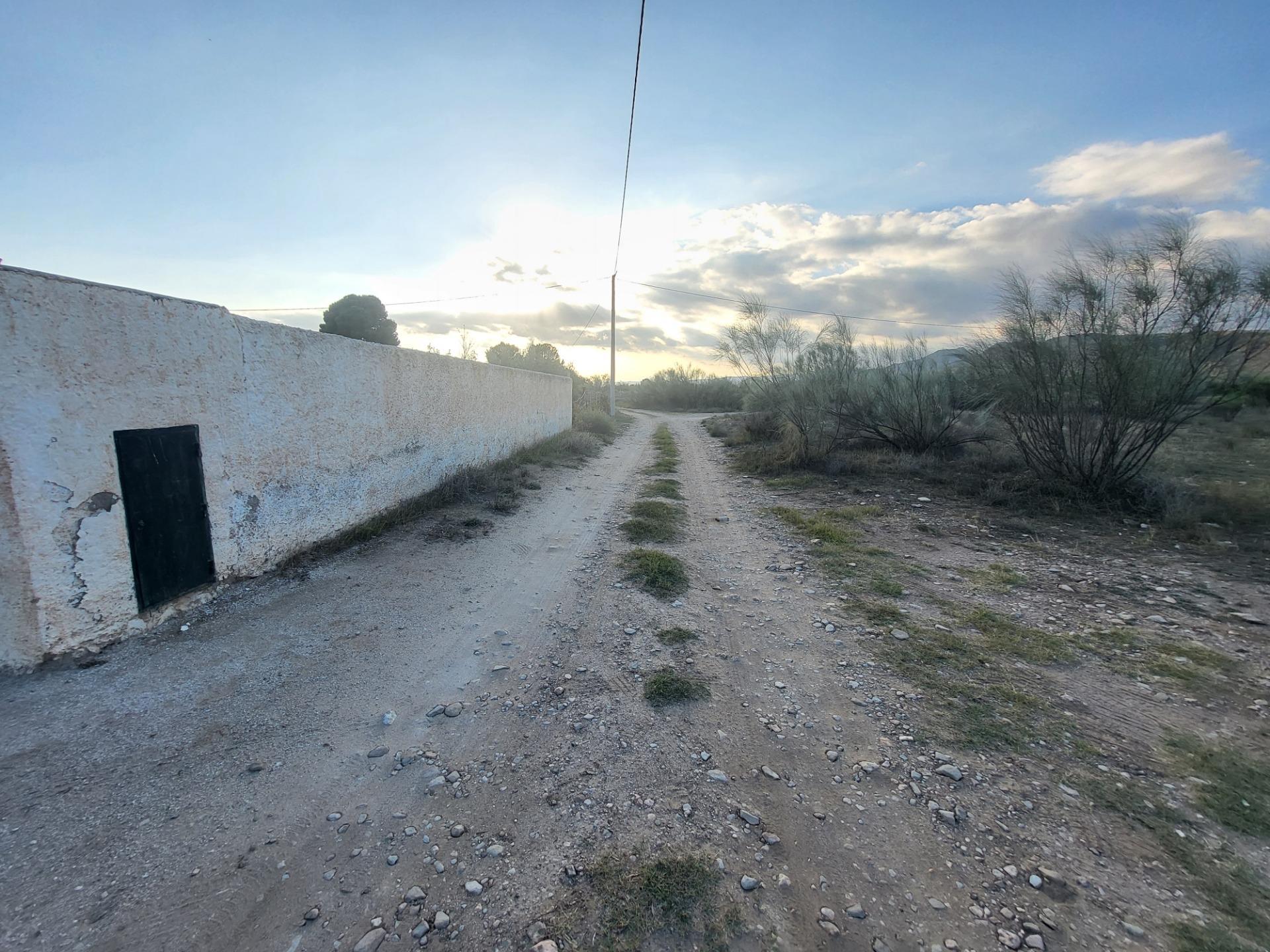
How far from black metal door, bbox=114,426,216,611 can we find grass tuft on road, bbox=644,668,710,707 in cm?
369

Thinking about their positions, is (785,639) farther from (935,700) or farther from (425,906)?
(425,906)

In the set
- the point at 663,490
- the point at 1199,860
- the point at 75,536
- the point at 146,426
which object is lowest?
the point at 1199,860

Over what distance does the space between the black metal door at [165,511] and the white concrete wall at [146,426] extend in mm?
68

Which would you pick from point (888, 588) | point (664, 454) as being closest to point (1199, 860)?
point (888, 588)

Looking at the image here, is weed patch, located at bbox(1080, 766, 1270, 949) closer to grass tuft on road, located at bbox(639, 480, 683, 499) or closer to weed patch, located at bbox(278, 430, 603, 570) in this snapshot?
weed patch, located at bbox(278, 430, 603, 570)

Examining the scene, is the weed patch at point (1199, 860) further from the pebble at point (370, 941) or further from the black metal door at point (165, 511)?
the black metal door at point (165, 511)

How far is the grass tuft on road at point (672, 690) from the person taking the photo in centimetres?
319

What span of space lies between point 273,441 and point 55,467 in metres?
1.66

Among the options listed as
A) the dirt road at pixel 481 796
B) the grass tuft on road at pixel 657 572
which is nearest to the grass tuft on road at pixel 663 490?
the grass tuft on road at pixel 657 572

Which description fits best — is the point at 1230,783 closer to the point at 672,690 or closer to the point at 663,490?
the point at 672,690

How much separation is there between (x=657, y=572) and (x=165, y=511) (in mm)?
4033

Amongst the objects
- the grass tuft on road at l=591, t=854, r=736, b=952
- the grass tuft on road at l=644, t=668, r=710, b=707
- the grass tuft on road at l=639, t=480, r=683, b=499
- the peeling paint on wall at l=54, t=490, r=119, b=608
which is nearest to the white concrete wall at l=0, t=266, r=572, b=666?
the peeling paint on wall at l=54, t=490, r=119, b=608

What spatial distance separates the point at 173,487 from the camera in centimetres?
396

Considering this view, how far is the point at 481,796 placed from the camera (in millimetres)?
2434
